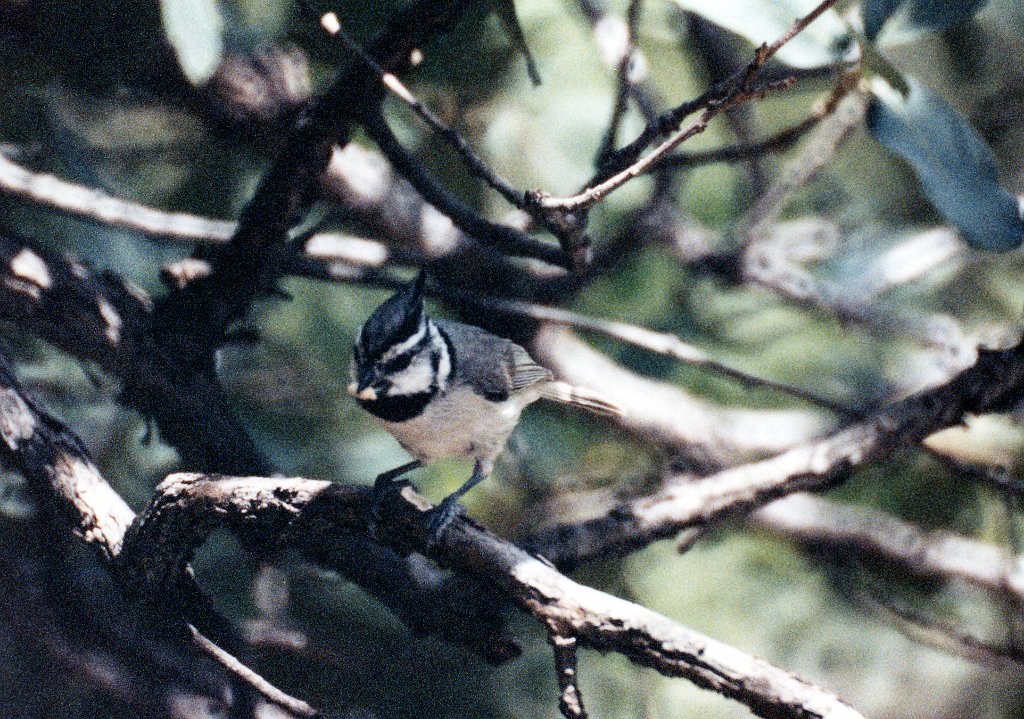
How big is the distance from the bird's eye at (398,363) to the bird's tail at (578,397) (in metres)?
0.23

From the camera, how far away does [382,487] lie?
3.44 feet

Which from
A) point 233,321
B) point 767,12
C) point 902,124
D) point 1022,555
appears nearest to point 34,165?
point 233,321

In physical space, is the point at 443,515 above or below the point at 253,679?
above

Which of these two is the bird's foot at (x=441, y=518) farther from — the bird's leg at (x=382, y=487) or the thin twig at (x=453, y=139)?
the thin twig at (x=453, y=139)

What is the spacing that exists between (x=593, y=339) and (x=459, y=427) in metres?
0.37

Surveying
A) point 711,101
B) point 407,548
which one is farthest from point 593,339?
point 711,101

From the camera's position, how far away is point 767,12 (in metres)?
1.01

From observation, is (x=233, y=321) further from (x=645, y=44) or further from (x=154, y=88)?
(x=645, y=44)

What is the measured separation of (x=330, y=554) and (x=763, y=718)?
490 millimetres

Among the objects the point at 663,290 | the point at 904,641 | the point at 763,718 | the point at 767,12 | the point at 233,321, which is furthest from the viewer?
the point at 663,290

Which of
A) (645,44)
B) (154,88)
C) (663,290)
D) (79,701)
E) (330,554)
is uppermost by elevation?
(645,44)

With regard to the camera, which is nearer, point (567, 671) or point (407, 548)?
point (567, 671)

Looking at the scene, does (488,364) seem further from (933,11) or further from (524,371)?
(933,11)

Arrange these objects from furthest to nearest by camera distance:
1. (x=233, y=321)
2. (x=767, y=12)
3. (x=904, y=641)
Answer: (x=904, y=641), (x=233, y=321), (x=767, y=12)
